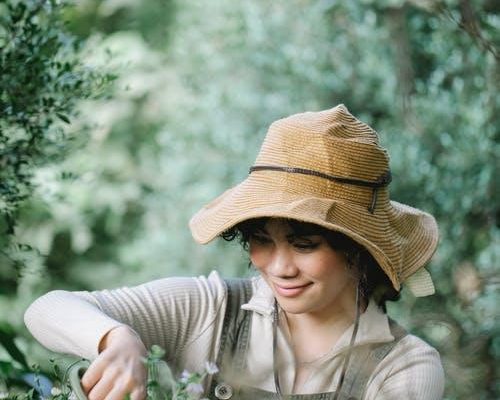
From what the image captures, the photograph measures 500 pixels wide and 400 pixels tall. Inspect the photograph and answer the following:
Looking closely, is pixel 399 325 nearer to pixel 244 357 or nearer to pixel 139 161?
pixel 244 357

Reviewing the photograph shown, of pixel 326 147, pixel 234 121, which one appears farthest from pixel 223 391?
pixel 234 121

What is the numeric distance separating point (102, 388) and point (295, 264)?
620 mm

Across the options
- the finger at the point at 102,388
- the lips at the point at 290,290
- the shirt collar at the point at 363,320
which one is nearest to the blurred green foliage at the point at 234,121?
the shirt collar at the point at 363,320

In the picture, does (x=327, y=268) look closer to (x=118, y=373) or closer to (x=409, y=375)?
(x=409, y=375)

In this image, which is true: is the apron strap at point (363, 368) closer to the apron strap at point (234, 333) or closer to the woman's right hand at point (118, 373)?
the apron strap at point (234, 333)

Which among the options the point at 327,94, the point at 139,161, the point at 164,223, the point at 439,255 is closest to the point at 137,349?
the point at 439,255

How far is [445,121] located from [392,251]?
2697 mm

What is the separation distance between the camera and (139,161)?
7.77m

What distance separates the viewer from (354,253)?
1.97 meters

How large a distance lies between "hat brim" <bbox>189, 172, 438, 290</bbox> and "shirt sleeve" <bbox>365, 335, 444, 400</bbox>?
164mm

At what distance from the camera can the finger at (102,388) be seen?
1.38 meters

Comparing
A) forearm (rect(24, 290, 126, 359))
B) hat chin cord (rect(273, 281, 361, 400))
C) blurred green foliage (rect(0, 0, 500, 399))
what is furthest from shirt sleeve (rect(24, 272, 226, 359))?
blurred green foliage (rect(0, 0, 500, 399))

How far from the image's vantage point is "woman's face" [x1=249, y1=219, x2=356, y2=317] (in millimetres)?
1900

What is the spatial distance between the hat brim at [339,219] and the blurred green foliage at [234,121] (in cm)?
59
